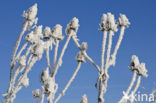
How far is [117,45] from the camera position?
310 inches

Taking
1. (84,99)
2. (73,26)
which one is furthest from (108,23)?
(84,99)

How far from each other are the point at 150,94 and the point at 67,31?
3.00 metres

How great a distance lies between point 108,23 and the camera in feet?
26.5

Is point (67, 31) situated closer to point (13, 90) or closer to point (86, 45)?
point (86, 45)

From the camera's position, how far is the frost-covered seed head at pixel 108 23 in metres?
8.05

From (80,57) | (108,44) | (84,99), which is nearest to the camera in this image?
(108,44)

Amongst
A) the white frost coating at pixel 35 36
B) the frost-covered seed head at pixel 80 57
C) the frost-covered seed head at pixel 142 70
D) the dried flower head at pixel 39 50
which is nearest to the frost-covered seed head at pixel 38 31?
the white frost coating at pixel 35 36

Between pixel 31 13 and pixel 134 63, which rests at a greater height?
pixel 31 13

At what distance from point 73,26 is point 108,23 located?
123 centimetres

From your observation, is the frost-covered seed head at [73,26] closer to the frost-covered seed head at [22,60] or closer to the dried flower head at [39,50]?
the dried flower head at [39,50]

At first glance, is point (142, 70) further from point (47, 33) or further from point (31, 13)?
point (31, 13)

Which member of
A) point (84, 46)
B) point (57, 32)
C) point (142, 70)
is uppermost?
point (57, 32)

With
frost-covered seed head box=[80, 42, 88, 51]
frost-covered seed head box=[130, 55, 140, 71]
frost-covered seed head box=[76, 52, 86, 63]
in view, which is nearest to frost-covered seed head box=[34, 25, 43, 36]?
frost-covered seed head box=[80, 42, 88, 51]

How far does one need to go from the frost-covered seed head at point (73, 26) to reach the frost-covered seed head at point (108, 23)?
99 cm
